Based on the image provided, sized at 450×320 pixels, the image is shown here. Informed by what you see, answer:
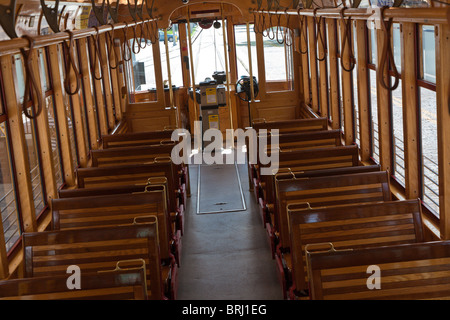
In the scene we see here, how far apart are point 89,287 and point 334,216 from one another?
1.99 m

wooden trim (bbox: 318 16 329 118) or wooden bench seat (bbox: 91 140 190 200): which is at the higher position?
wooden trim (bbox: 318 16 329 118)

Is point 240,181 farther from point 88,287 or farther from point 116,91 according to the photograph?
point 88,287

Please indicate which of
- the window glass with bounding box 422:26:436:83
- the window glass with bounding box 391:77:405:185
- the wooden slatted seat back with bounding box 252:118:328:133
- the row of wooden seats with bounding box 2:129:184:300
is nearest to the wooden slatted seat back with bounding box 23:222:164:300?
the row of wooden seats with bounding box 2:129:184:300

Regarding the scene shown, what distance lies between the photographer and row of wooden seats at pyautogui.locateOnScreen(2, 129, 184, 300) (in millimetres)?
4469

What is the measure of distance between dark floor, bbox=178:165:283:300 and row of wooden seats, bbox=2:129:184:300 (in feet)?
1.23

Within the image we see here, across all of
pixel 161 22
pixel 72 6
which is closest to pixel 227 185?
pixel 161 22

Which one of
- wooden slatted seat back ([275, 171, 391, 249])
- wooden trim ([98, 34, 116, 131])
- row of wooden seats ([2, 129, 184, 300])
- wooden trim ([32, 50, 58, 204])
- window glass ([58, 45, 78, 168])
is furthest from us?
wooden trim ([98, 34, 116, 131])

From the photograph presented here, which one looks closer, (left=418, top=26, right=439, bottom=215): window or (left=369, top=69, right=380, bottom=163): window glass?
(left=418, top=26, right=439, bottom=215): window

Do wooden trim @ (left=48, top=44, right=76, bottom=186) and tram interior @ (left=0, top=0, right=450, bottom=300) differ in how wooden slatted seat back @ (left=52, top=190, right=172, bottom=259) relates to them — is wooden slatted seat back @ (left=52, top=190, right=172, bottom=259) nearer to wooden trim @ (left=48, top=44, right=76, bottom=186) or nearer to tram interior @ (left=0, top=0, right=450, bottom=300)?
tram interior @ (left=0, top=0, right=450, bottom=300)

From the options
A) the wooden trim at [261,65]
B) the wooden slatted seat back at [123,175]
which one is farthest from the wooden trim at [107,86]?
the wooden slatted seat back at [123,175]

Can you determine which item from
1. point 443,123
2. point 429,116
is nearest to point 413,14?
point 443,123

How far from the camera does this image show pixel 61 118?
22.7 ft
